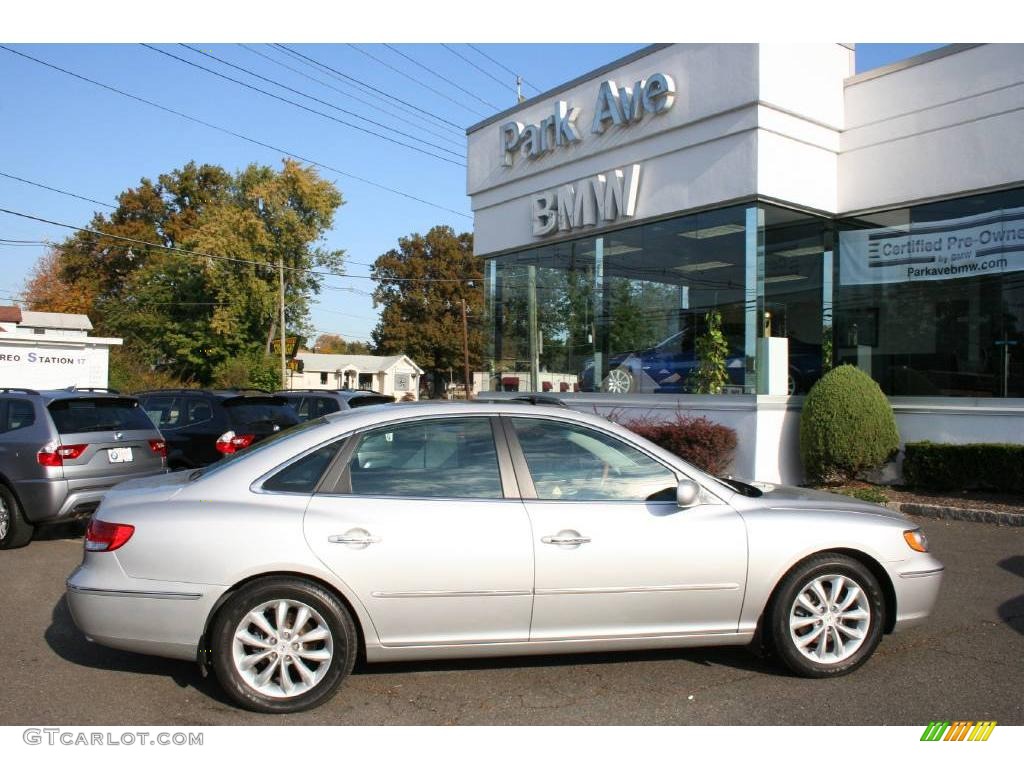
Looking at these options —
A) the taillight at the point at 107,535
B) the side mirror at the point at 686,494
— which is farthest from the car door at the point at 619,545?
the taillight at the point at 107,535

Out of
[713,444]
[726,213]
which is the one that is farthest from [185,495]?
[726,213]

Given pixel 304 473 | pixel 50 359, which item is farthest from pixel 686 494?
pixel 50 359

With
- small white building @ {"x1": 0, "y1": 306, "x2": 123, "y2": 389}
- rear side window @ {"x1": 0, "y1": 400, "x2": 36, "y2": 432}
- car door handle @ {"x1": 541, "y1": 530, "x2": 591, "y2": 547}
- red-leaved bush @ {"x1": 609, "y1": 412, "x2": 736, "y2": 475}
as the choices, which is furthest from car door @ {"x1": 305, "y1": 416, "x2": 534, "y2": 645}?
small white building @ {"x1": 0, "y1": 306, "x2": 123, "y2": 389}

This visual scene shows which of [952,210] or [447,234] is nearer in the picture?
[952,210]

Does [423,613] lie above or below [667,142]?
below

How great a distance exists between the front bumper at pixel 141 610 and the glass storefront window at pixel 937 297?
1050 centimetres

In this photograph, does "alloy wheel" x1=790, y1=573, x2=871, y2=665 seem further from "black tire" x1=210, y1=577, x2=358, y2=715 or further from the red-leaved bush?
the red-leaved bush

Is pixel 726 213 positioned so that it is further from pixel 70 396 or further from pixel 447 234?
pixel 447 234

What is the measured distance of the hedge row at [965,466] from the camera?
9.91 m

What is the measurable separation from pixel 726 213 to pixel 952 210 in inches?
121

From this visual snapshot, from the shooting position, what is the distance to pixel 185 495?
443 cm

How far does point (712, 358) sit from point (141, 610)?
A: 9.62 m

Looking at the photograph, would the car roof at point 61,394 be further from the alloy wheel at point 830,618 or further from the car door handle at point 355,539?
the alloy wheel at point 830,618

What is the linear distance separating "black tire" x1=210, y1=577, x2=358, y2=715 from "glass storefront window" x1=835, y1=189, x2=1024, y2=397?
32.6 feet
